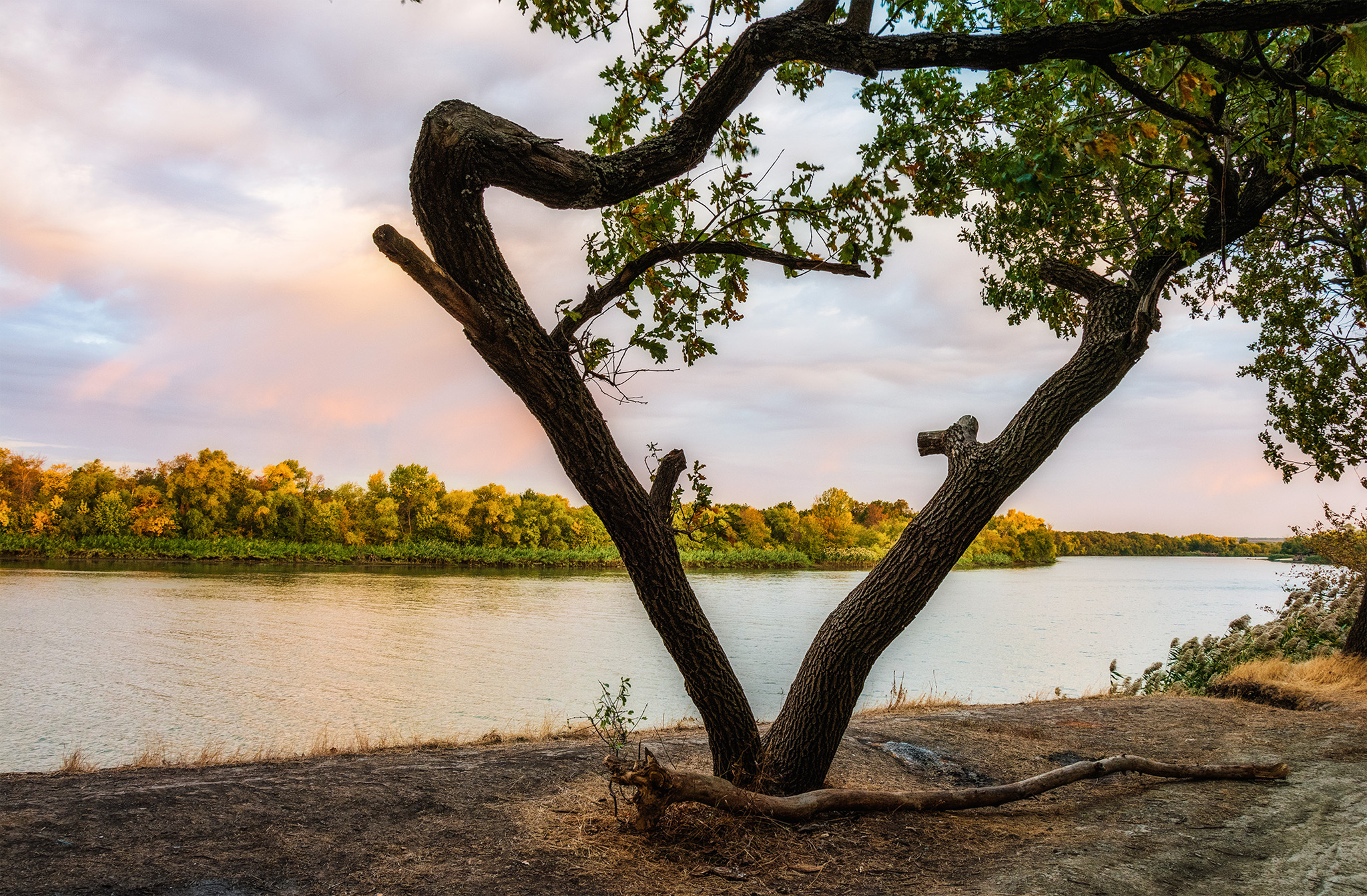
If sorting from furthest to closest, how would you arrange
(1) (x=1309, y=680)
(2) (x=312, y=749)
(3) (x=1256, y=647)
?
(3) (x=1256, y=647) < (1) (x=1309, y=680) < (2) (x=312, y=749)

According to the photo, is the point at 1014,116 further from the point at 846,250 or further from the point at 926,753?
the point at 926,753

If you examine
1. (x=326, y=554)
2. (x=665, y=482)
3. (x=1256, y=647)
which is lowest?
(x=326, y=554)

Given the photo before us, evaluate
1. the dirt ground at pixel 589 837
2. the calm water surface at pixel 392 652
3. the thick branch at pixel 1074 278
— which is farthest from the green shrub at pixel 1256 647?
the thick branch at pixel 1074 278

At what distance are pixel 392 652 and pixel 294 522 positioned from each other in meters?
30.9

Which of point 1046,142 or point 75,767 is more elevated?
point 1046,142

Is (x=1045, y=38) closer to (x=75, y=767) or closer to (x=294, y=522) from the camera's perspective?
(x=75, y=767)

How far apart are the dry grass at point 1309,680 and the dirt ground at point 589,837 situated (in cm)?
284

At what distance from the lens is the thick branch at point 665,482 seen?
163 inches

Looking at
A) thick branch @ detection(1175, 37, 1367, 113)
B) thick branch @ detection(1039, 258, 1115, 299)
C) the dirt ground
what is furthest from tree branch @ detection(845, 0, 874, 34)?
the dirt ground

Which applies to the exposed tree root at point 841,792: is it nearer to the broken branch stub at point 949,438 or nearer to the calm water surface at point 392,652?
the broken branch stub at point 949,438

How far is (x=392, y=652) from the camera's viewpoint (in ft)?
46.2

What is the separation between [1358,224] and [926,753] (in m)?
6.28

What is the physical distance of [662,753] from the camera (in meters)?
5.41

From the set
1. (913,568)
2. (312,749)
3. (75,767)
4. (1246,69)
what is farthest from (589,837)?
(1246,69)
